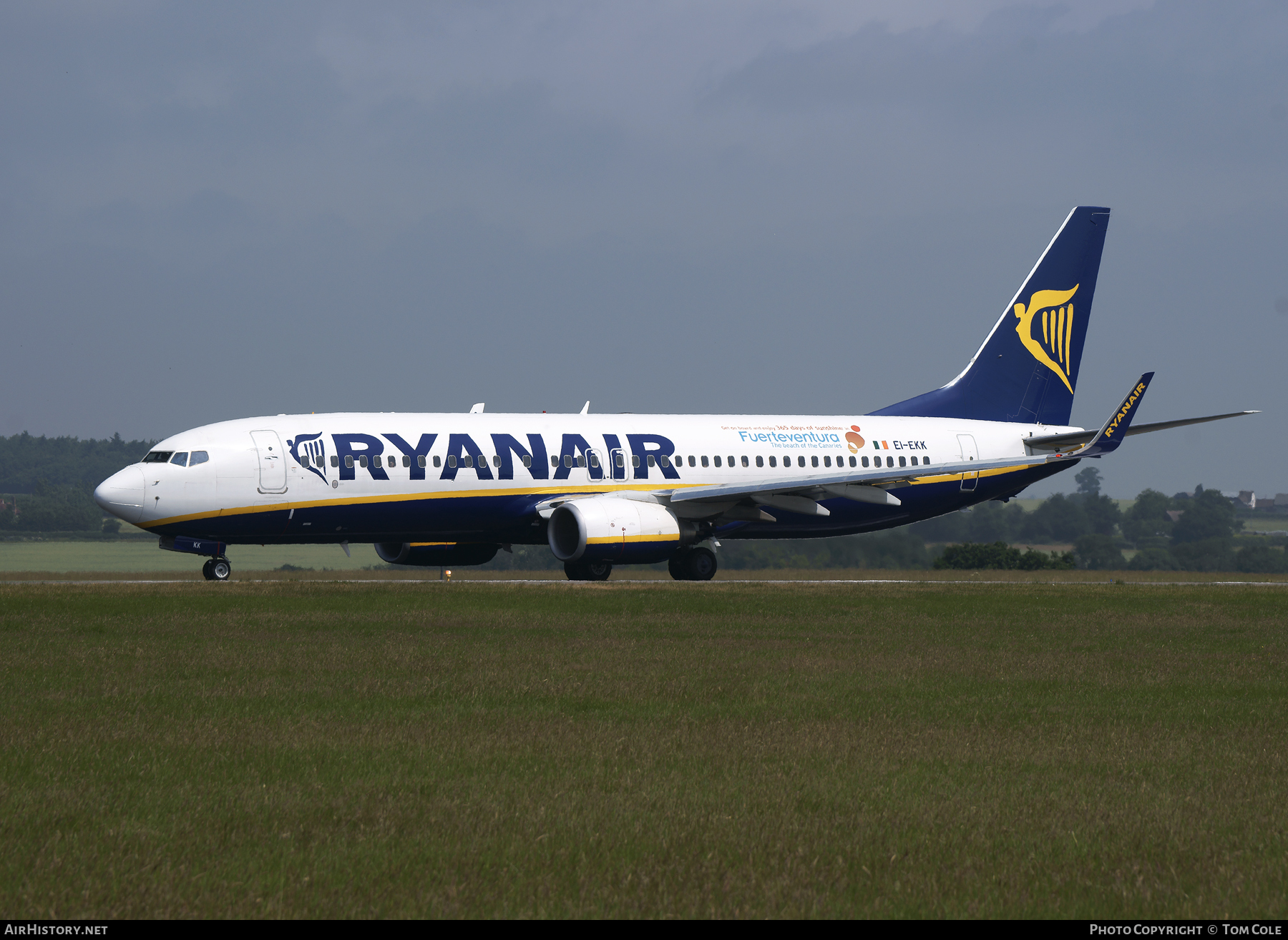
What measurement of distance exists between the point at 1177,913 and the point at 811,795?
2937mm

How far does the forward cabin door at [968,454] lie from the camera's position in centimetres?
4197

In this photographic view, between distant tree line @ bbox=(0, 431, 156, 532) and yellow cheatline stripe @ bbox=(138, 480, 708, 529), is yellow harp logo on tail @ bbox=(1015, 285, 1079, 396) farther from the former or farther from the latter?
distant tree line @ bbox=(0, 431, 156, 532)

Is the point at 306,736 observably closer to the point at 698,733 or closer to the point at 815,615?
the point at 698,733

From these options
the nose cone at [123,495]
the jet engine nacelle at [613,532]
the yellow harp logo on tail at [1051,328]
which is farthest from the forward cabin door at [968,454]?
the nose cone at [123,495]

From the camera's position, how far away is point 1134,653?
758 inches

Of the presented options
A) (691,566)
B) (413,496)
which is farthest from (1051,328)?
(413,496)

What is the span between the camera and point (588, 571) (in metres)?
34.6

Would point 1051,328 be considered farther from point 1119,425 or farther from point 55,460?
point 55,460

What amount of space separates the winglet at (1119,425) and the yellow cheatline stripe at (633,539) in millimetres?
12305

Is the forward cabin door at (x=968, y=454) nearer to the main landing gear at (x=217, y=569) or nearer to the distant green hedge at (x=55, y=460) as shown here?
the main landing gear at (x=217, y=569)

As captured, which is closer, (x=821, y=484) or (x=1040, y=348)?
(x=821, y=484)

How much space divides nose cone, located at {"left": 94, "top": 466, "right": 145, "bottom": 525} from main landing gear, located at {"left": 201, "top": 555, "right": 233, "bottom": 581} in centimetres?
224

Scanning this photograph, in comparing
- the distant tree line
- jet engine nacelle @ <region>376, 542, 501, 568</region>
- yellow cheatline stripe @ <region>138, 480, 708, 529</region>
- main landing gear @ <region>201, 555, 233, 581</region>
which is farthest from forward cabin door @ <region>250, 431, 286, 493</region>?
the distant tree line

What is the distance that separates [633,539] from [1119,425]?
46.1ft
